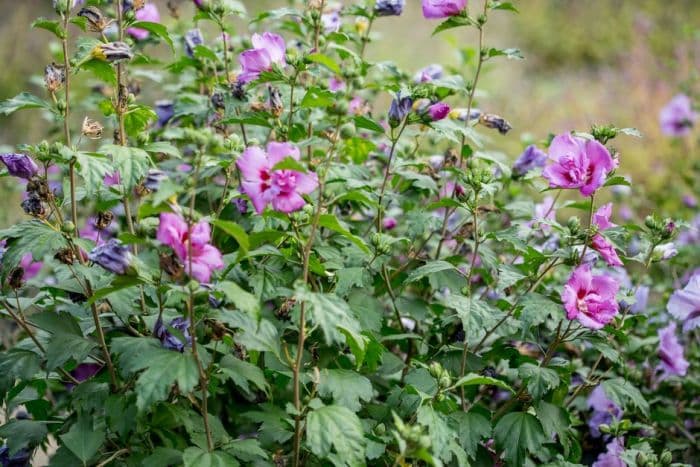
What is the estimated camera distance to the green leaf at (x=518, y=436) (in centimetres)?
144

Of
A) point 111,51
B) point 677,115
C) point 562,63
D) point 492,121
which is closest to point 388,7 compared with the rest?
point 492,121

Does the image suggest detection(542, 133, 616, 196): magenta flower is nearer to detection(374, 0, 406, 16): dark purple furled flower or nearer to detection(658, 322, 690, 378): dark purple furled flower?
detection(374, 0, 406, 16): dark purple furled flower

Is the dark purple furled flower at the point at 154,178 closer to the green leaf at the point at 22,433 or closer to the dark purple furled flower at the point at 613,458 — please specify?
the green leaf at the point at 22,433

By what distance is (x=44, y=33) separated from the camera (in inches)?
263

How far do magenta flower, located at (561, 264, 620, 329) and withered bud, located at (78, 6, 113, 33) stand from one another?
1.07 m

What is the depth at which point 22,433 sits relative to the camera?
1422 millimetres

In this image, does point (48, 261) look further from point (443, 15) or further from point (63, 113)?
point (443, 15)

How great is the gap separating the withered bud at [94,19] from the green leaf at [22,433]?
0.82m

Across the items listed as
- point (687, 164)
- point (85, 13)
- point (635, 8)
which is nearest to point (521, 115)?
point (687, 164)

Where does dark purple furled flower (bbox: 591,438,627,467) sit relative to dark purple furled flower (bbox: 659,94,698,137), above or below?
below

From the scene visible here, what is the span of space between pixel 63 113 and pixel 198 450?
709 millimetres

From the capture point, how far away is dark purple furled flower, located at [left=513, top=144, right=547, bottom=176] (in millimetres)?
1971

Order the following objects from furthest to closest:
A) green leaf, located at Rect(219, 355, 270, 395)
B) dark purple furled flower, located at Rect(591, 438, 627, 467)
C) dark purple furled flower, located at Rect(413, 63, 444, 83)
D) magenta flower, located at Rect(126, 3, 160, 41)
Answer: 1. magenta flower, located at Rect(126, 3, 160, 41)
2. dark purple furled flower, located at Rect(413, 63, 444, 83)
3. dark purple furled flower, located at Rect(591, 438, 627, 467)
4. green leaf, located at Rect(219, 355, 270, 395)

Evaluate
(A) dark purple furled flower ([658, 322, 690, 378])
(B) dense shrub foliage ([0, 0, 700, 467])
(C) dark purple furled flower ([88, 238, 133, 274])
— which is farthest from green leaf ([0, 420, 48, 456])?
(A) dark purple furled flower ([658, 322, 690, 378])
